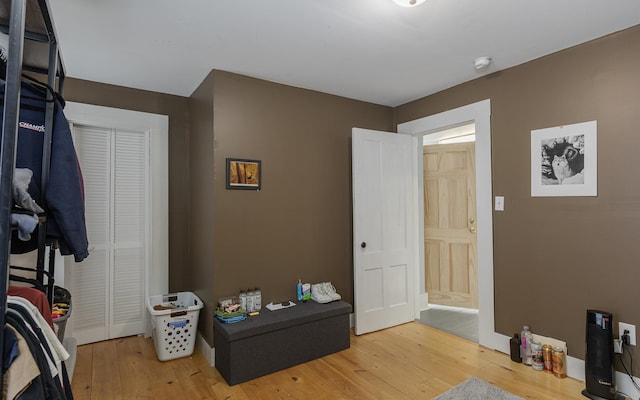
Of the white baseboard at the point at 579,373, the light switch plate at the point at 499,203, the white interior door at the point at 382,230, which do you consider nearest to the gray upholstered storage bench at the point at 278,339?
the white interior door at the point at 382,230

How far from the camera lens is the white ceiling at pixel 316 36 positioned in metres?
1.94

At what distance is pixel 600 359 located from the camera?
2170mm

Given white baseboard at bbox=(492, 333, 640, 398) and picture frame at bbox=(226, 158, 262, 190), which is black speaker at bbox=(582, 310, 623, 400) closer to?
white baseboard at bbox=(492, 333, 640, 398)

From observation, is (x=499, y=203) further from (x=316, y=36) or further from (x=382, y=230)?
(x=316, y=36)

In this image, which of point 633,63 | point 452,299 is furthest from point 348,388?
point 633,63

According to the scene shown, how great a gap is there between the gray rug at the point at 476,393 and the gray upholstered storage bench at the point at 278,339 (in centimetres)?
97

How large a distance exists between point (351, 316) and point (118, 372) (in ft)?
6.82

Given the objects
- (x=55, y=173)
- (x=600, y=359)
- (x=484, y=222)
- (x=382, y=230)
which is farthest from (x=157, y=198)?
(x=600, y=359)

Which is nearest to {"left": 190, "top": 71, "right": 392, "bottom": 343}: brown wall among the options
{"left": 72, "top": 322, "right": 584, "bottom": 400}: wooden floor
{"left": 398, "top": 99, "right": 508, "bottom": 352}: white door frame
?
{"left": 72, "top": 322, "right": 584, "bottom": 400}: wooden floor

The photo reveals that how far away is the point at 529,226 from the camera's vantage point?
271 cm

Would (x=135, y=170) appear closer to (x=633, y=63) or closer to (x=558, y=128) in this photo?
(x=558, y=128)

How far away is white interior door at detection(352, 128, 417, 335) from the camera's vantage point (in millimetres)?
3336

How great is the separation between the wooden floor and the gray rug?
71 mm

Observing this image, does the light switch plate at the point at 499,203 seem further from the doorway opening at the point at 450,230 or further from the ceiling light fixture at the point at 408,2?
the ceiling light fixture at the point at 408,2
